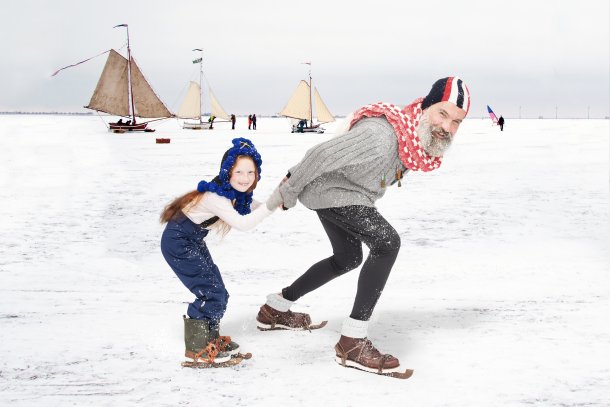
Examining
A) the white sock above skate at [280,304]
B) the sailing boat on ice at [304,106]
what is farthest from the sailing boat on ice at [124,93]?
the white sock above skate at [280,304]

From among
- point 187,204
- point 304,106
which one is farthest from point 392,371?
point 304,106

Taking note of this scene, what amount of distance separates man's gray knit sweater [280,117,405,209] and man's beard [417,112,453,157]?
4.8 inches

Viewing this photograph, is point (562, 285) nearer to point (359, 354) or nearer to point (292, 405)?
point (359, 354)

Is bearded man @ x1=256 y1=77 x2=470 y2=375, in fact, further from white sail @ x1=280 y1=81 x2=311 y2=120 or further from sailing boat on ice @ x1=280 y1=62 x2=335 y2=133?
white sail @ x1=280 y1=81 x2=311 y2=120

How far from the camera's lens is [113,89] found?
43.4m

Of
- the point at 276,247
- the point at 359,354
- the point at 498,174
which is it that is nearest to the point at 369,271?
the point at 359,354

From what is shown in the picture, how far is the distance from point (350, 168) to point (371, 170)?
0.09 metres

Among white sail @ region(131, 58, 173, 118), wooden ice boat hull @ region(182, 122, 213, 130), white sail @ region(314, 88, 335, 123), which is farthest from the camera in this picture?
white sail @ region(314, 88, 335, 123)

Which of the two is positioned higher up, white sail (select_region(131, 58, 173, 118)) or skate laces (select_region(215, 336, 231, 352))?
white sail (select_region(131, 58, 173, 118))

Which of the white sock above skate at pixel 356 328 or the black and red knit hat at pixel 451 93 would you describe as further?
A: the white sock above skate at pixel 356 328

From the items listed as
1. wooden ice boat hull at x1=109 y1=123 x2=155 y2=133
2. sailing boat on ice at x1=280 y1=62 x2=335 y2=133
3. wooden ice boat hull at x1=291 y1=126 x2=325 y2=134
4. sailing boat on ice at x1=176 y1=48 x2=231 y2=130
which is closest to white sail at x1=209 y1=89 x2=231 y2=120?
sailing boat on ice at x1=176 y1=48 x2=231 y2=130

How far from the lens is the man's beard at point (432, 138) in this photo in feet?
8.73

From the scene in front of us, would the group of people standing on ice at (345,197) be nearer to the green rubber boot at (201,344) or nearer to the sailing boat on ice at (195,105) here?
the green rubber boot at (201,344)

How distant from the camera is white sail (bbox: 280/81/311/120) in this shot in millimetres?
53125
